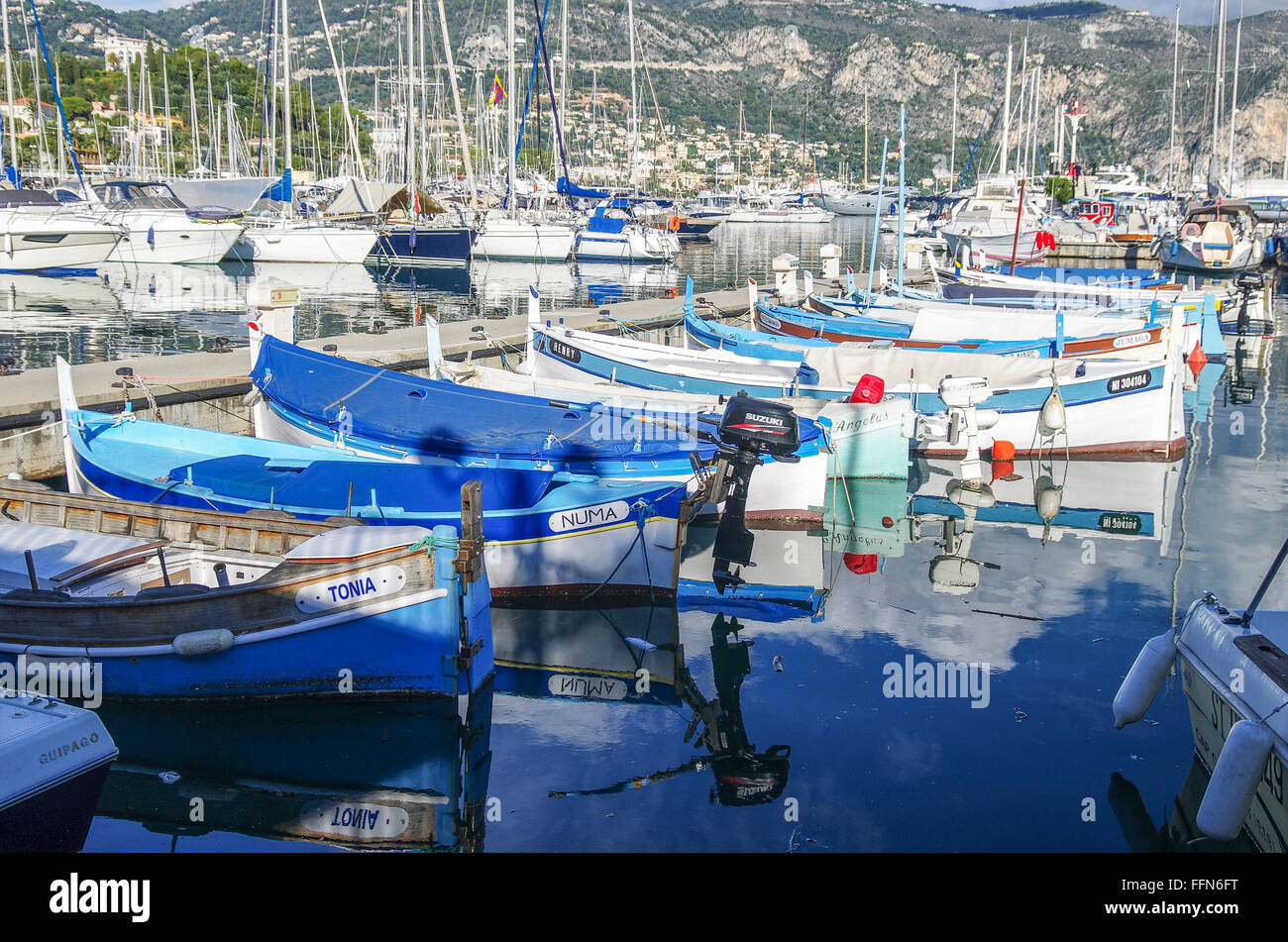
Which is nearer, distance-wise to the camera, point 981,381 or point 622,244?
point 981,381

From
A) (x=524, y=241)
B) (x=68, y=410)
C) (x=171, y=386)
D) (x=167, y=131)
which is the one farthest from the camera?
(x=167, y=131)

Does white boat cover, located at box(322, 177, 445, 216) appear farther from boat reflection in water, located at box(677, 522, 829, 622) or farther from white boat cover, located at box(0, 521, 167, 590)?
white boat cover, located at box(0, 521, 167, 590)

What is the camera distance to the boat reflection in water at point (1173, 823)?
22.7 feet

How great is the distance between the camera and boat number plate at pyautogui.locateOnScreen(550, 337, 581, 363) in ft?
61.3

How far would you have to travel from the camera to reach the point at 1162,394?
17547 mm

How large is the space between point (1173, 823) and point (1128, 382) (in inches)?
451

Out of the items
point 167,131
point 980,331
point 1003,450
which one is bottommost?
point 1003,450

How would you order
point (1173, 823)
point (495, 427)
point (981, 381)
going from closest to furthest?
1. point (1173, 823)
2. point (495, 427)
3. point (981, 381)

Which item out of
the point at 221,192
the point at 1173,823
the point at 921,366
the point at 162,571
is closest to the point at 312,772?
the point at 162,571

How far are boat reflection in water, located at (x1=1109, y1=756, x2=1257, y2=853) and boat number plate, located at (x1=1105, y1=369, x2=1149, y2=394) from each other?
10.6 metres

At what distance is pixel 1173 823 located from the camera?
288 inches

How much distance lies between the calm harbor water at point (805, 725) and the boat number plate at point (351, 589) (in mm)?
939

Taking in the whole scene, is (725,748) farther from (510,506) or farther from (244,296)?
(244,296)
